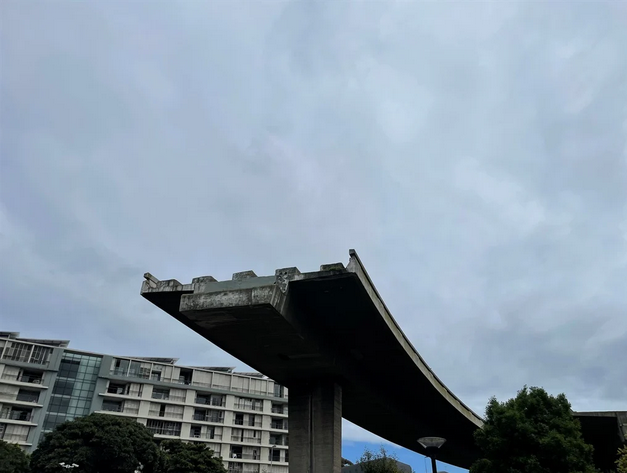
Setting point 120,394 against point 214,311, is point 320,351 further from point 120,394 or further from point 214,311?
point 120,394

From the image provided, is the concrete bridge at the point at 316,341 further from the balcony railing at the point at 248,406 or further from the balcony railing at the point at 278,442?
the balcony railing at the point at 278,442

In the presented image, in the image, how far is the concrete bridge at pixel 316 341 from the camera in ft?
57.4

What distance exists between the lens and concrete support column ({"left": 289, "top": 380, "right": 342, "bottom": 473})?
22.0m

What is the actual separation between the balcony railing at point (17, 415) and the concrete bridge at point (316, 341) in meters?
49.9

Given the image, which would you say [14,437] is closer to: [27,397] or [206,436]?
[27,397]

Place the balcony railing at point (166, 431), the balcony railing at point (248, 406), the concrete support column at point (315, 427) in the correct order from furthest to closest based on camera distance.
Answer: the balcony railing at point (248, 406), the balcony railing at point (166, 431), the concrete support column at point (315, 427)

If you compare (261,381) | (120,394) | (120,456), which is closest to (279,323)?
(120,456)

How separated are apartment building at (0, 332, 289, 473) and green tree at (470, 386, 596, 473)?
48.8 m

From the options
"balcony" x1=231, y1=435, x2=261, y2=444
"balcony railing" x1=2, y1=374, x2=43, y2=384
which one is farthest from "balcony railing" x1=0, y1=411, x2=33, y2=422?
"balcony" x1=231, y1=435, x2=261, y2=444

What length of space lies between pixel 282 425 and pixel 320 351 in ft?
200

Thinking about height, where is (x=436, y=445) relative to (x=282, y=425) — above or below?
below

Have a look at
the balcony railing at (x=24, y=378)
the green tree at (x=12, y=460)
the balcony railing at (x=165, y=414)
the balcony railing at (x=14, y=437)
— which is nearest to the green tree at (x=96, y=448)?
the green tree at (x=12, y=460)

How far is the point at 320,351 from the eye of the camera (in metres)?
21.0

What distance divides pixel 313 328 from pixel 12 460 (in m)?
35.1
